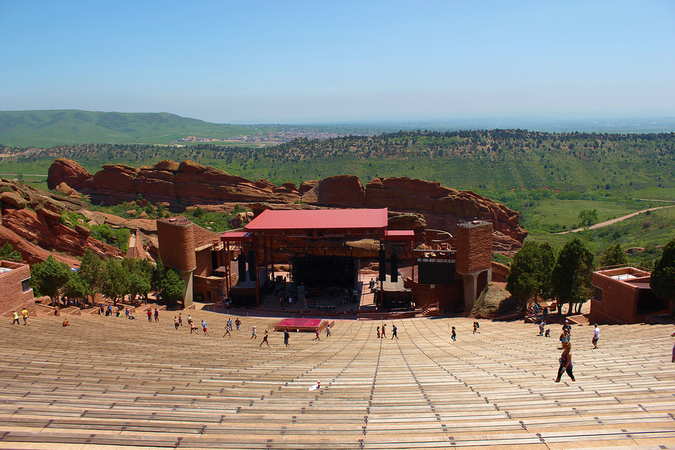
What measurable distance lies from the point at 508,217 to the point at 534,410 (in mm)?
56967

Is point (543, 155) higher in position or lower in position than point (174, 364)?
higher

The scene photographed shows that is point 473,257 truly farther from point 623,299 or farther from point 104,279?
point 104,279

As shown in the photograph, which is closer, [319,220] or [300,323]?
[300,323]

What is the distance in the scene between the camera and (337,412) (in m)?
12.5

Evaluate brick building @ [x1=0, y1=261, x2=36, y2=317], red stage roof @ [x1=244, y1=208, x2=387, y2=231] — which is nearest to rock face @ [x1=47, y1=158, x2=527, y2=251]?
red stage roof @ [x1=244, y1=208, x2=387, y2=231]

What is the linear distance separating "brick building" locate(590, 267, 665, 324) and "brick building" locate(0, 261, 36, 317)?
37432mm

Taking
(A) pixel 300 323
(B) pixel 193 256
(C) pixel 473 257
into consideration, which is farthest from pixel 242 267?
(C) pixel 473 257

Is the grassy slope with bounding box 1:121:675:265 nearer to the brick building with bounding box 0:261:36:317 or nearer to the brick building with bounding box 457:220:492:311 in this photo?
the brick building with bounding box 457:220:492:311

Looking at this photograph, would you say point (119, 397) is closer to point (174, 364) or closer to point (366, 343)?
point (174, 364)

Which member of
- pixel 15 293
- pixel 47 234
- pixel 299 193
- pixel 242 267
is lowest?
pixel 242 267

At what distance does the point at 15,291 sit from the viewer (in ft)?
87.8

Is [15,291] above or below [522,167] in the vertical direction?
below

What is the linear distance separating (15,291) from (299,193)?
5041 cm

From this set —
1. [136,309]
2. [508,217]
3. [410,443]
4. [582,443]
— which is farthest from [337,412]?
[508,217]
